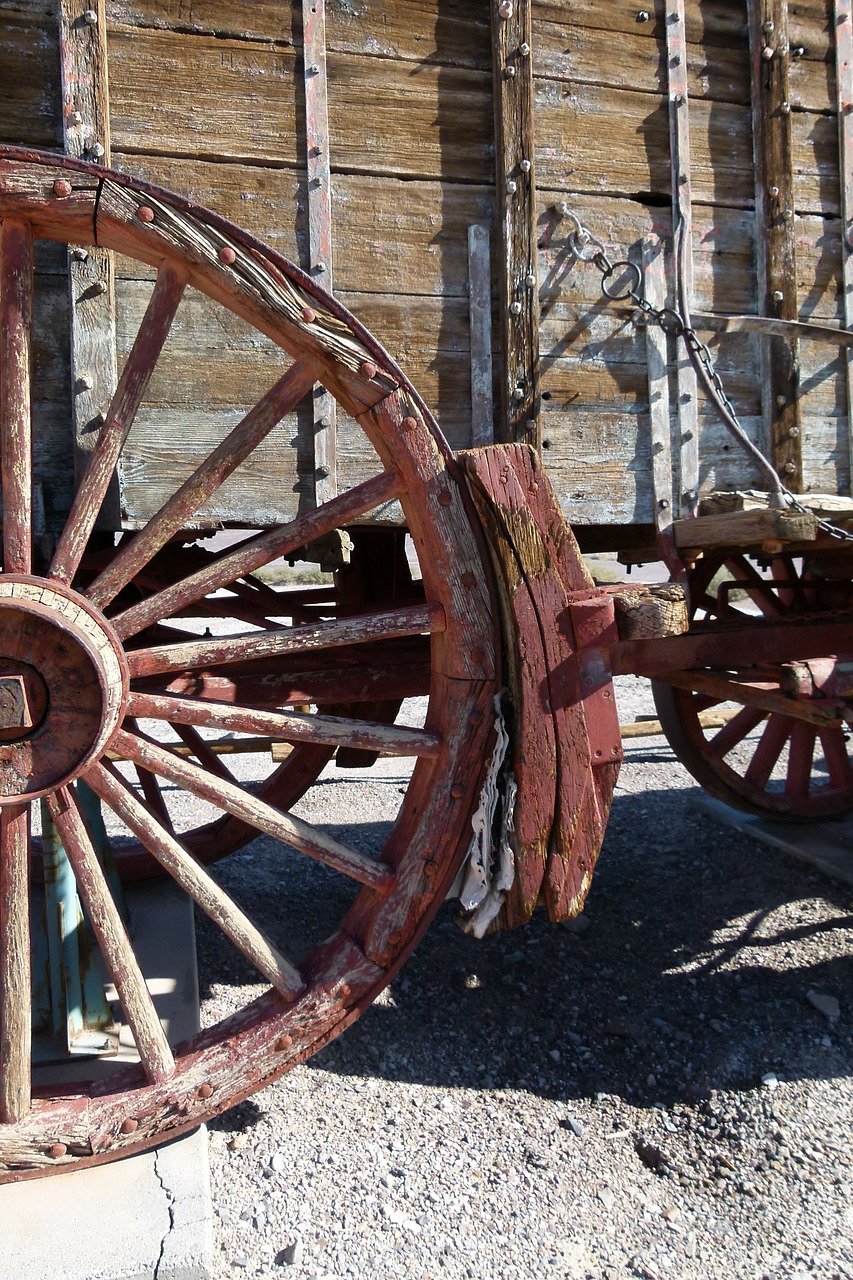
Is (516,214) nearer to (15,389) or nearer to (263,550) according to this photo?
(263,550)

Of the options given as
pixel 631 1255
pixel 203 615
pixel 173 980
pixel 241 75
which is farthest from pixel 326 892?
pixel 241 75

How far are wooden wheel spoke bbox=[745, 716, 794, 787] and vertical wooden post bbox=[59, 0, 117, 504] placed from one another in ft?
9.87

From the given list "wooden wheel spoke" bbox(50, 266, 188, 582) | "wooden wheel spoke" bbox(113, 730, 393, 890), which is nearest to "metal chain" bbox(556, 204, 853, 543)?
"wooden wheel spoke" bbox(50, 266, 188, 582)

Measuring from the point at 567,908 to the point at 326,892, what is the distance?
174 cm

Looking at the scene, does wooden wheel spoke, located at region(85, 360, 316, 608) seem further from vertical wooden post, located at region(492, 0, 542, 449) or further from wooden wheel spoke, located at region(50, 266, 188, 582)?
vertical wooden post, located at region(492, 0, 542, 449)

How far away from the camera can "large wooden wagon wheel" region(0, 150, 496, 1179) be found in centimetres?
183

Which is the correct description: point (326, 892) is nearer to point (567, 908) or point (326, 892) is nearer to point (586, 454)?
point (567, 908)

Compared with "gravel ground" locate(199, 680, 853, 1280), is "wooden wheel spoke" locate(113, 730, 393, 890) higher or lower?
higher

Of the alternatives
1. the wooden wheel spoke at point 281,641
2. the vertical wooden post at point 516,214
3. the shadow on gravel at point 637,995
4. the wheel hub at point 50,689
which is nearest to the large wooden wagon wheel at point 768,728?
the shadow on gravel at point 637,995

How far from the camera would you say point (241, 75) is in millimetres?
2148

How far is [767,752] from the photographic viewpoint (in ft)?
13.3

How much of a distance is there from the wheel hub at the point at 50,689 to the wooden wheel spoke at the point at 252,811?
10cm

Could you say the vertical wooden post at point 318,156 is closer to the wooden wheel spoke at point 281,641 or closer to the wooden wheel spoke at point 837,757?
the wooden wheel spoke at point 281,641

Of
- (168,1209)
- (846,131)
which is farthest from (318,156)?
(168,1209)
